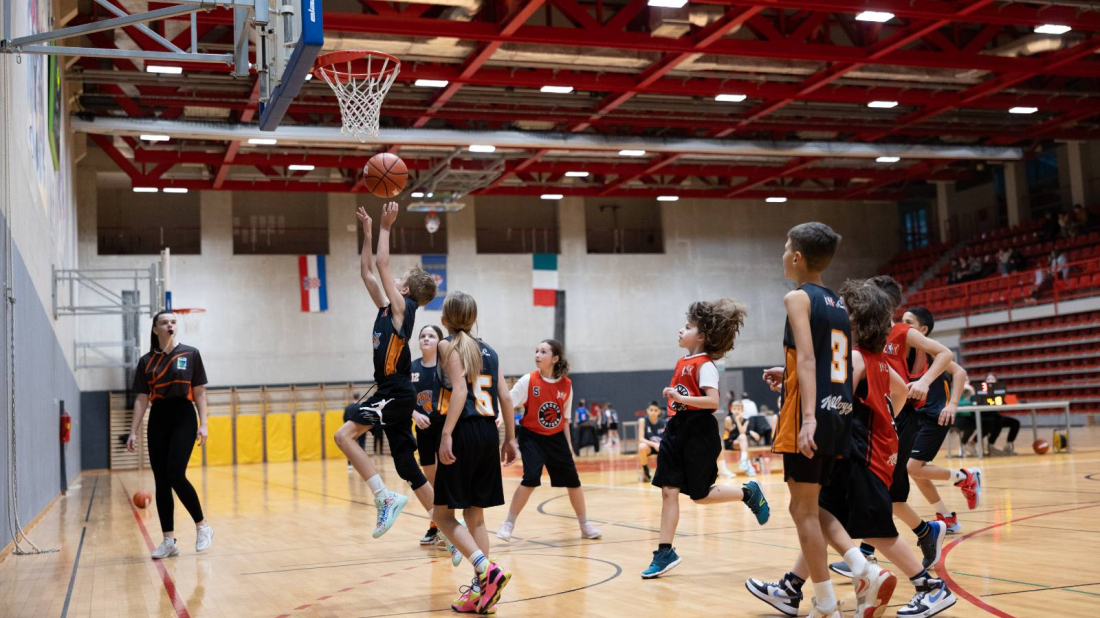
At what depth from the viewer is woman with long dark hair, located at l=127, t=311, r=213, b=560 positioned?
705 centimetres

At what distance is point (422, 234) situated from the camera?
28.3m

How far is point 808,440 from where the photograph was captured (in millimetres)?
3854

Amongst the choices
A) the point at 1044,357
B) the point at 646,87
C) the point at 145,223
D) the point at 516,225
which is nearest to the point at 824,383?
the point at 646,87

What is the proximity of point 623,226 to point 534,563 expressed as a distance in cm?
2529

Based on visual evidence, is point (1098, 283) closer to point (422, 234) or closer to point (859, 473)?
point (422, 234)

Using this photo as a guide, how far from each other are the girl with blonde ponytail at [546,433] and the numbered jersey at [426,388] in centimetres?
75

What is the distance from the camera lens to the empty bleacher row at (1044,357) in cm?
2112

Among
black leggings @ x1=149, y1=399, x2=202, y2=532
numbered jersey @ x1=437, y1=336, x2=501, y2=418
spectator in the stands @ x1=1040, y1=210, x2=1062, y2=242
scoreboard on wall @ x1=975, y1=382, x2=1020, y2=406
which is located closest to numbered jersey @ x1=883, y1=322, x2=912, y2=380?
numbered jersey @ x1=437, y1=336, x2=501, y2=418

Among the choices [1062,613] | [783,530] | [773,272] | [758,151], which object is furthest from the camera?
[773,272]

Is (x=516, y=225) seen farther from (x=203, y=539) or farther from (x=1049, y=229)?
(x=203, y=539)

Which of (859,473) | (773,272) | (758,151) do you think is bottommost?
(859,473)

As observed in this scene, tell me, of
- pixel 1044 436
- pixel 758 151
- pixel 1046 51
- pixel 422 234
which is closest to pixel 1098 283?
pixel 1044 436

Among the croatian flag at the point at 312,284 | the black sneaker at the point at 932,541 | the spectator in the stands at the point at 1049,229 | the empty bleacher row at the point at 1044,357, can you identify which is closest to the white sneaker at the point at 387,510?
the black sneaker at the point at 932,541

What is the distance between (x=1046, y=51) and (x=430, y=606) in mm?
17062
